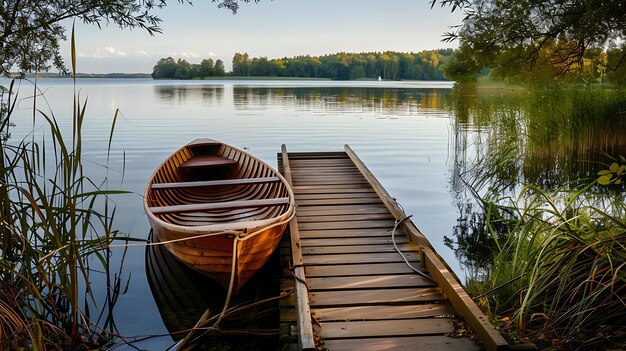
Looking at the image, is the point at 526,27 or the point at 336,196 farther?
the point at 336,196

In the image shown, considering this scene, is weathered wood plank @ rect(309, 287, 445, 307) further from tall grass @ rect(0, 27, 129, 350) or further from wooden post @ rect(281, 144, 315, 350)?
tall grass @ rect(0, 27, 129, 350)

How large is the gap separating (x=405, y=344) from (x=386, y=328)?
0.72ft

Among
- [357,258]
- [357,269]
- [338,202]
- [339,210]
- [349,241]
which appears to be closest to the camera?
[357,269]

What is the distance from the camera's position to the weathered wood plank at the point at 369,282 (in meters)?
3.94

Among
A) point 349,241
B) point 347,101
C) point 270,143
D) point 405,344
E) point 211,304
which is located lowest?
point 211,304

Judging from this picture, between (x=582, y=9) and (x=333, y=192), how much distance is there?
3.49m

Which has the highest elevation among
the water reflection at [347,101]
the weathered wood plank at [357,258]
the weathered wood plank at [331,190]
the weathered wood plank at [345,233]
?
the water reflection at [347,101]

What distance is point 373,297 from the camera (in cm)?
376

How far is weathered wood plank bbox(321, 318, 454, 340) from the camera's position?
321cm

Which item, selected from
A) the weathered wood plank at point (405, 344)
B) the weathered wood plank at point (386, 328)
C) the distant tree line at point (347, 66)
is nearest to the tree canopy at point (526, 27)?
the weathered wood plank at point (386, 328)

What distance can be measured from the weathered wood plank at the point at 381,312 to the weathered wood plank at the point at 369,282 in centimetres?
34

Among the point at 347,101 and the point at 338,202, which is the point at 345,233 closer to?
the point at 338,202

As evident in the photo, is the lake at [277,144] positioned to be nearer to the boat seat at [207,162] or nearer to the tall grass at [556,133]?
the tall grass at [556,133]

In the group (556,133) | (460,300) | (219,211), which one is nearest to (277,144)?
(556,133)
